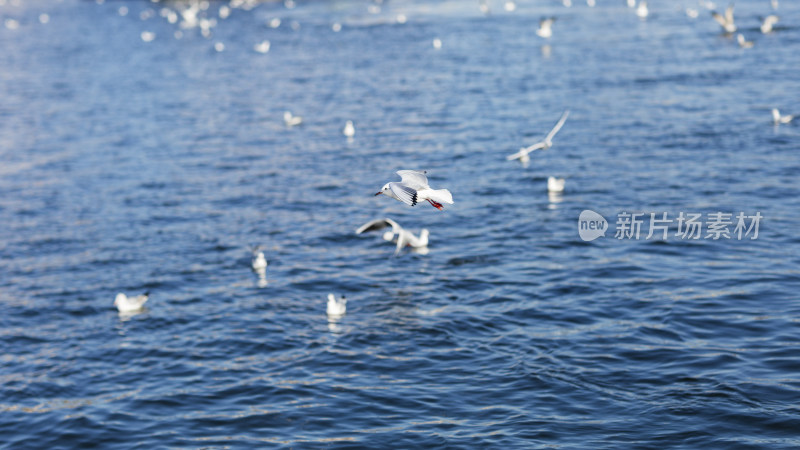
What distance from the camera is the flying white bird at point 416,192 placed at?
12328mm

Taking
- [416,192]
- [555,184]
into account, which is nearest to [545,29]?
[555,184]

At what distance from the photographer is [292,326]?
23.2 m

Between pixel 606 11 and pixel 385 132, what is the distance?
136ft

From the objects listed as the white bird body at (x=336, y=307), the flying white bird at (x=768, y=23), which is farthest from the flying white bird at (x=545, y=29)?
the white bird body at (x=336, y=307)

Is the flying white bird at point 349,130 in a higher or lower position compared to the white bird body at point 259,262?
higher

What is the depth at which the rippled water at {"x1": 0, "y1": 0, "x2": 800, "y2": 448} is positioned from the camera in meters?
18.5

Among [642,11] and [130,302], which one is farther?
[642,11]

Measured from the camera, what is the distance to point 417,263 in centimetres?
2712

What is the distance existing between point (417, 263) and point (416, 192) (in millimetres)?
14303

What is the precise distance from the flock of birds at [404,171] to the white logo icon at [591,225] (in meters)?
2.51

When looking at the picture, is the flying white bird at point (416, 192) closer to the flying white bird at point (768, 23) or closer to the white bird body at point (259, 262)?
the white bird body at point (259, 262)

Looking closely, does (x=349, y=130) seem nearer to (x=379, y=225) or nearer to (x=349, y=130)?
(x=349, y=130)

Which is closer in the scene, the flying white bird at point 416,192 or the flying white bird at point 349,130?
the flying white bird at point 416,192

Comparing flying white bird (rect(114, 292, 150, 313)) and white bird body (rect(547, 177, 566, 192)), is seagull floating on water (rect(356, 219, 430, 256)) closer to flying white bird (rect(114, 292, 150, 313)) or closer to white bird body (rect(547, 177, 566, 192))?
white bird body (rect(547, 177, 566, 192))
